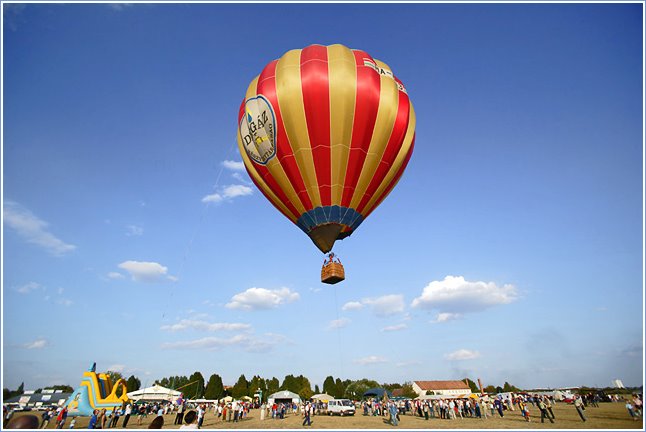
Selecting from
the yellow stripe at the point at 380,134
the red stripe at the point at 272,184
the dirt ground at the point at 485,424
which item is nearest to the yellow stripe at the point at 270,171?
the red stripe at the point at 272,184

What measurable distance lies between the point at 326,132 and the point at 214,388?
238 ft

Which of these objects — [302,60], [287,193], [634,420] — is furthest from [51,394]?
[634,420]

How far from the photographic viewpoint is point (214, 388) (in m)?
71.8

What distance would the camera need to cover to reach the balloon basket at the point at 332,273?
13502mm

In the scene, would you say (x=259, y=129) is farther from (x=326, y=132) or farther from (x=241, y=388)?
(x=241, y=388)

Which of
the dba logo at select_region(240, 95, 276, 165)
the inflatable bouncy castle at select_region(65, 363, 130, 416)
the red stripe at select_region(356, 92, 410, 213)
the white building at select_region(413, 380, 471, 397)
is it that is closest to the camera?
the dba logo at select_region(240, 95, 276, 165)

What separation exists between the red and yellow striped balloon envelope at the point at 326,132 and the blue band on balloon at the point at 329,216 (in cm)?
4

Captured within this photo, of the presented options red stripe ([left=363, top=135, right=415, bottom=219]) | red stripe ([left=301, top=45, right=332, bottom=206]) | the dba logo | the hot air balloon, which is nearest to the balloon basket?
the hot air balloon

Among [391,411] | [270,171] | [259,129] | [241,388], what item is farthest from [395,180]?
[241,388]

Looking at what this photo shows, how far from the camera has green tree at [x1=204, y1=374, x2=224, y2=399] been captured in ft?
234

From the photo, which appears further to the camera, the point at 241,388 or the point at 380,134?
the point at 241,388

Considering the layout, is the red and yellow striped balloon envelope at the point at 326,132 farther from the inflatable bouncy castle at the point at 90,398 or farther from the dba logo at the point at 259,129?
the inflatable bouncy castle at the point at 90,398

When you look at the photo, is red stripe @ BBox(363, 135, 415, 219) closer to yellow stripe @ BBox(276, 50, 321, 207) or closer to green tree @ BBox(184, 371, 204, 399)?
yellow stripe @ BBox(276, 50, 321, 207)

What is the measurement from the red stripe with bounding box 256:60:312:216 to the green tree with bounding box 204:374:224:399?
70.0 m
